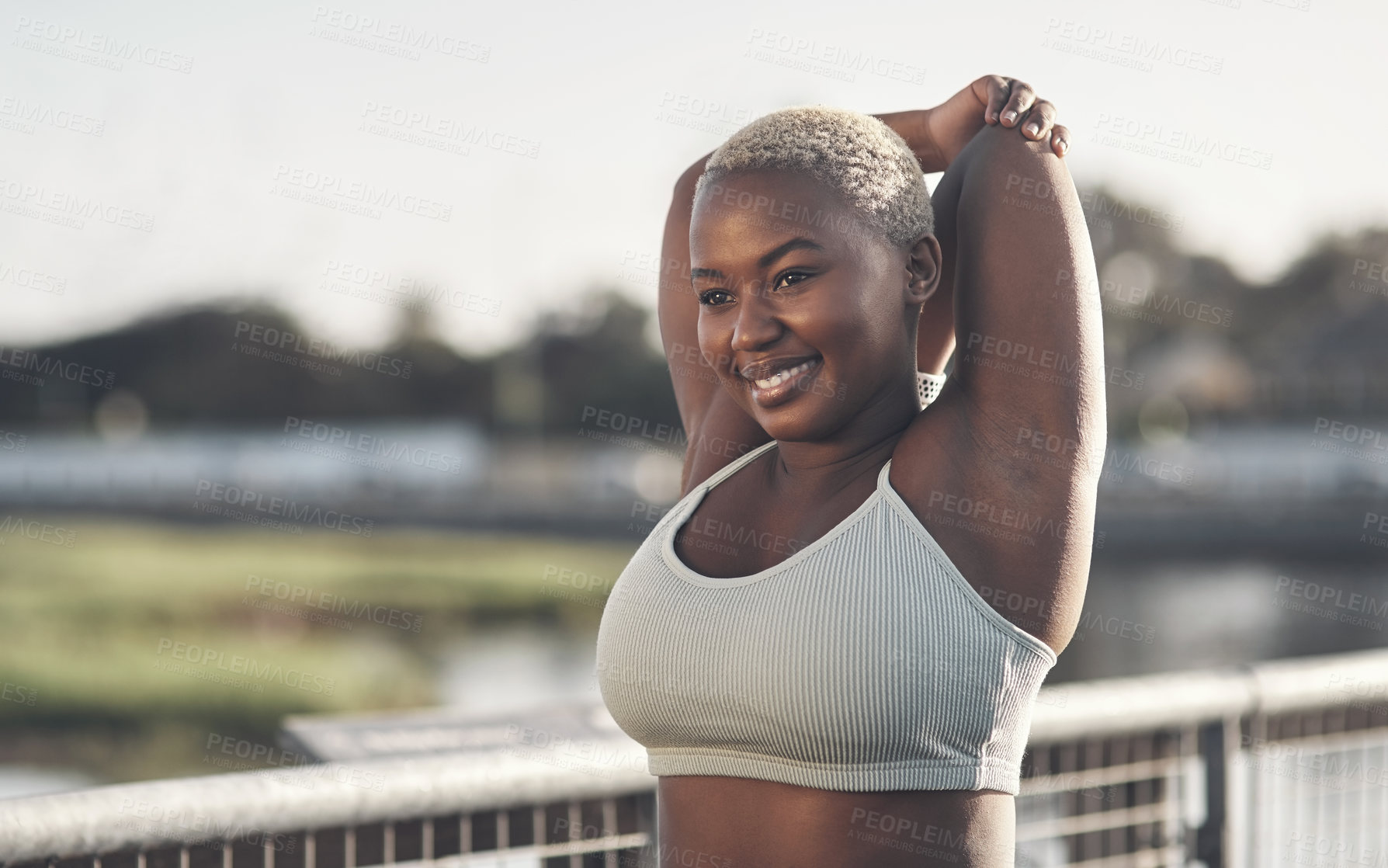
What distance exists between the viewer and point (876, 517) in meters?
1.87

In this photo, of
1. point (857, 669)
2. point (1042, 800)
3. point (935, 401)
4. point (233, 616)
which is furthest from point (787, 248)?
point (233, 616)

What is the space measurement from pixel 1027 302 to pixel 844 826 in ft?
2.55

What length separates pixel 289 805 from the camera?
248 cm

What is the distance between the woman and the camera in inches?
70.4

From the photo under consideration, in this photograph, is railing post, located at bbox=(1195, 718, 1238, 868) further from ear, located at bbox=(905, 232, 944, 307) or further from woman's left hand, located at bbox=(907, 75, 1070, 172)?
ear, located at bbox=(905, 232, 944, 307)

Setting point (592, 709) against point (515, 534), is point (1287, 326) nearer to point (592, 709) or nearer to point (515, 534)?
point (515, 534)

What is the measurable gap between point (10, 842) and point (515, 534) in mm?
34996

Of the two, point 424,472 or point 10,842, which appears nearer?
point 10,842

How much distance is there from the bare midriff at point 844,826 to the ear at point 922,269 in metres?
0.71

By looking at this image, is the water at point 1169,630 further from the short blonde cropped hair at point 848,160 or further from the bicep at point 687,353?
the short blonde cropped hair at point 848,160

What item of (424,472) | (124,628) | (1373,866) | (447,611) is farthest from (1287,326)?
(1373,866)

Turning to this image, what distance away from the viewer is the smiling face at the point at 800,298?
1.83m

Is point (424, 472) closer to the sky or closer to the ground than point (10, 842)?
closer to the sky

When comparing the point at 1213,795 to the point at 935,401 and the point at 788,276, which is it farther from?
the point at 788,276
